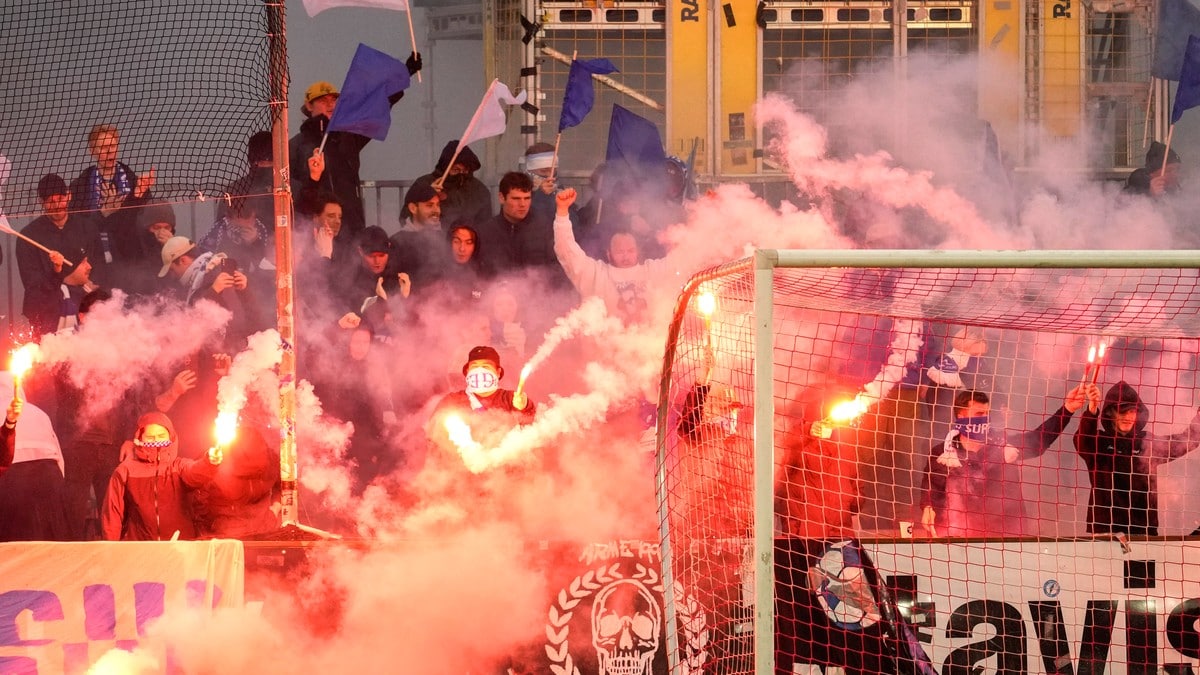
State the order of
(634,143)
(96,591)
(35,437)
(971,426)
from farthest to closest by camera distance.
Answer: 1. (634,143)
2. (35,437)
3. (971,426)
4. (96,591)

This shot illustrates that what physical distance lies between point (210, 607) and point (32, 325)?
329 cm

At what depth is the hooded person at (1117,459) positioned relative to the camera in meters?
6.84

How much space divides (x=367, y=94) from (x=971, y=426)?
13.9ft

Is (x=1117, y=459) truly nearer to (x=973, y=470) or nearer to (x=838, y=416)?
(x=973, y=470)

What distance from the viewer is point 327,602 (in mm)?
6168

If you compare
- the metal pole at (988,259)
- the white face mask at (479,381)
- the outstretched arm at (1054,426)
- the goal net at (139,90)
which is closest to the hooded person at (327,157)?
the goal net at (139,90)

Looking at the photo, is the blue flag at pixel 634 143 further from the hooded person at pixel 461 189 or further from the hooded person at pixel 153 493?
the hooded person at pixel 153 493

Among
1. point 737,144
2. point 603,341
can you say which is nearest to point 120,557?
point 603,341

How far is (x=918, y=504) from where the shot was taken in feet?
24.3

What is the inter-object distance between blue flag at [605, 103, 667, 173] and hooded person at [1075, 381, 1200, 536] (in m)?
3.42

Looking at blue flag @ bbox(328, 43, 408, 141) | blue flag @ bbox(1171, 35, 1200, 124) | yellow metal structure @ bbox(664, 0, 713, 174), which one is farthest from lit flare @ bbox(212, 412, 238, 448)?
blue flag @ bbox(1171, 35, 1200, 124)

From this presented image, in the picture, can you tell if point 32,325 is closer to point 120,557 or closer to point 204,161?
point 204,161

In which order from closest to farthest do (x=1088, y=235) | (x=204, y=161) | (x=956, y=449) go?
(x=956, y=449)
(x=204, y=161)
(x=1088, y=235)

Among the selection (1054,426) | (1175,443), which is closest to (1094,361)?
(1054,426)
